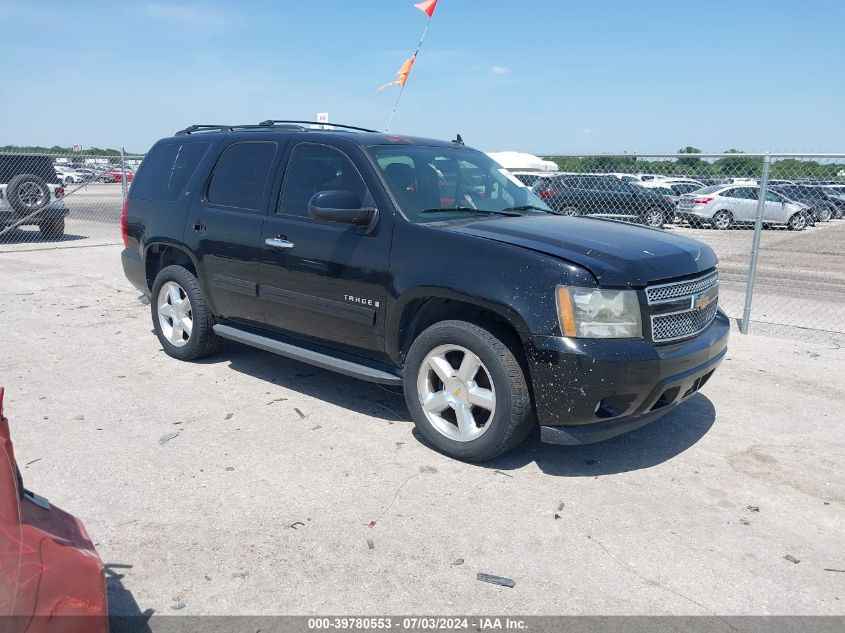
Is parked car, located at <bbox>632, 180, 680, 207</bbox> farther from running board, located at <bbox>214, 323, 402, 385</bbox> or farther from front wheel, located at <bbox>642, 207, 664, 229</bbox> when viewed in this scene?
running board, located at <bbox>214, 323, 402, 385</bbox>

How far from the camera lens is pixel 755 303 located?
963cm

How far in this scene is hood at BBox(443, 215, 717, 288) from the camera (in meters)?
3.83

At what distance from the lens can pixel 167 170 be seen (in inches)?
244

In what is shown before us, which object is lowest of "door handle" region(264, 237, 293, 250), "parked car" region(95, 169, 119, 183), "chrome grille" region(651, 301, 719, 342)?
"chrome grille" region(651, 301, 719, 342)

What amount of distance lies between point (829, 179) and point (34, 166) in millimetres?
13540

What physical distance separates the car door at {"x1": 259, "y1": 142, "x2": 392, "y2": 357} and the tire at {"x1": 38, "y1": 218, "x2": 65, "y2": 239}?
38.0 feet

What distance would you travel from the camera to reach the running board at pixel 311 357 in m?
4.55

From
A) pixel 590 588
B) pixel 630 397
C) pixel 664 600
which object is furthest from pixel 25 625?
pixel 630 397

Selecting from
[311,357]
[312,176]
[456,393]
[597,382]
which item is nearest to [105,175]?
[312,176]

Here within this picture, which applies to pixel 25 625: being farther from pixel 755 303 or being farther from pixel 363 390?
pixel 755 303

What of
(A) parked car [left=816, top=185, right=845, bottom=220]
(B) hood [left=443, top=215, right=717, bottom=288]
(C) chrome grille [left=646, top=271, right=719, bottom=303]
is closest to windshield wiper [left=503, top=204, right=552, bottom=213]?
(B) hood [left=443, top=215, right=717, bottom=288]

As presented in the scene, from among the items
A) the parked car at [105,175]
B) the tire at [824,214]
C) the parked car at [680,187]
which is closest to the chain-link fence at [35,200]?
the parked car at [105,175]

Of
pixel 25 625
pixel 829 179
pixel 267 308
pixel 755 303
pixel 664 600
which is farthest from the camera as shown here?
pixel 755 303

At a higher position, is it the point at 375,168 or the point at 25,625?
the point at 375,168
